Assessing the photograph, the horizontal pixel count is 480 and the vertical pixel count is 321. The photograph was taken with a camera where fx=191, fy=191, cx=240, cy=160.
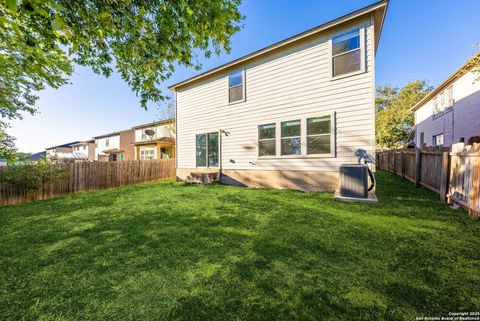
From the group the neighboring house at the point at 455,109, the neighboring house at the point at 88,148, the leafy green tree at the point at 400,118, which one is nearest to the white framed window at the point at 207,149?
the neighboring house at the point at 455,109

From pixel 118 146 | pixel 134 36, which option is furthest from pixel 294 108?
pixel 118 146

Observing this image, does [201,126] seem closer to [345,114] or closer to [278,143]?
[278,143]

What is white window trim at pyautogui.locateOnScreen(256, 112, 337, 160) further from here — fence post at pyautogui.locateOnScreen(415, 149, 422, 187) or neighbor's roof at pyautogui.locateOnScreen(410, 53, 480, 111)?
neighbor's roof at pyautogui.locateOnScreen(410, 53, 480, 111)

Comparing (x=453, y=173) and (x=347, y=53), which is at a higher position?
(x=347, y=53)

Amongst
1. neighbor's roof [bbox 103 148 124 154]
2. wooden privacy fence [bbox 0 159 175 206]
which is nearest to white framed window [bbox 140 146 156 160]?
neighbor's roof [bbox 103 148 124 154]

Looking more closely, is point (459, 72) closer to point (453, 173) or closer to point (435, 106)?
point (435, 106)

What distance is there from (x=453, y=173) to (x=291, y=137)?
15.2 feet

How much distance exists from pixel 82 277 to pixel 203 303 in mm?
1645

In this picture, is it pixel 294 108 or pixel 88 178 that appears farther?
pixel 88 178

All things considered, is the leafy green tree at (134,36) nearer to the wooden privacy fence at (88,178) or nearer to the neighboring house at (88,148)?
the wooden privacy fence at (88,178)

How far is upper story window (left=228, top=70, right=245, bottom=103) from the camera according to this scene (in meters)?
9.20

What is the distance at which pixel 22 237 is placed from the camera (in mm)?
3732

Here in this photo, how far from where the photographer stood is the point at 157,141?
55.0 feet

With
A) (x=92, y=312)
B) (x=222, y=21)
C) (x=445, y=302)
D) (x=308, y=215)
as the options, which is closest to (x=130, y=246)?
(x=92, y=312)
